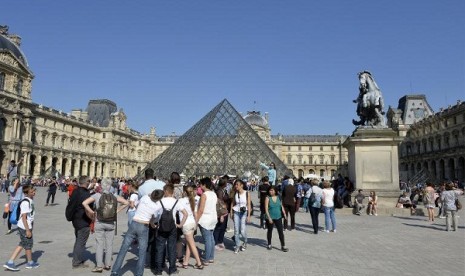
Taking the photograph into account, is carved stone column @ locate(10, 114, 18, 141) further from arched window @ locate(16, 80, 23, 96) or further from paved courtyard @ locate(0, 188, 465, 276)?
paved courtyard @ locate(0, 188, 465, 276)

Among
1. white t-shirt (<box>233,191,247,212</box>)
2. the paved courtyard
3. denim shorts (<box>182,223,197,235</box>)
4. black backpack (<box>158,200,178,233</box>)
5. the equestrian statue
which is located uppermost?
the equestrian statue

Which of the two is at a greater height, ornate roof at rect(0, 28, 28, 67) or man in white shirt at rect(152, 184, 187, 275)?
ornate roof at rect(0, 28, 28, 67)

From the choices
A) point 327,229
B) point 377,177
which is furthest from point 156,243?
point 377,177

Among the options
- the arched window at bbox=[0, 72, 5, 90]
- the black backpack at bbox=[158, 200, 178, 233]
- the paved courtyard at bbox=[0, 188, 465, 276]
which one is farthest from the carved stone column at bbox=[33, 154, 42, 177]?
the black backpack at bbox=[158, 200, 178, 233]

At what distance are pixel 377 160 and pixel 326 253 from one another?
6422mm

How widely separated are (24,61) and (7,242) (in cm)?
4913

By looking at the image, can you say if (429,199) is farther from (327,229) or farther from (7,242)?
(7,242)

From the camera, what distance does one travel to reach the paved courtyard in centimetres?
562

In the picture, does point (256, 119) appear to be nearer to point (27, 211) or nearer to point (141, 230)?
point (27, 211)

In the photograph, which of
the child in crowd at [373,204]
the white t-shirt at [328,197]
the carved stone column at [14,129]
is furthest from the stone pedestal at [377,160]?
the carved stone column at [14,129]

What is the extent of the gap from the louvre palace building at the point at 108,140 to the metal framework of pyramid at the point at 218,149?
26215 mm

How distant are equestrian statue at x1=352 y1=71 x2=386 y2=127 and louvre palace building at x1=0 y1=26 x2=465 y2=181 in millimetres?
39008

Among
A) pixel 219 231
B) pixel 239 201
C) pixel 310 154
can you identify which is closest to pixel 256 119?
pixel 310 154

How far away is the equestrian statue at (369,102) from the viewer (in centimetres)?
1285
